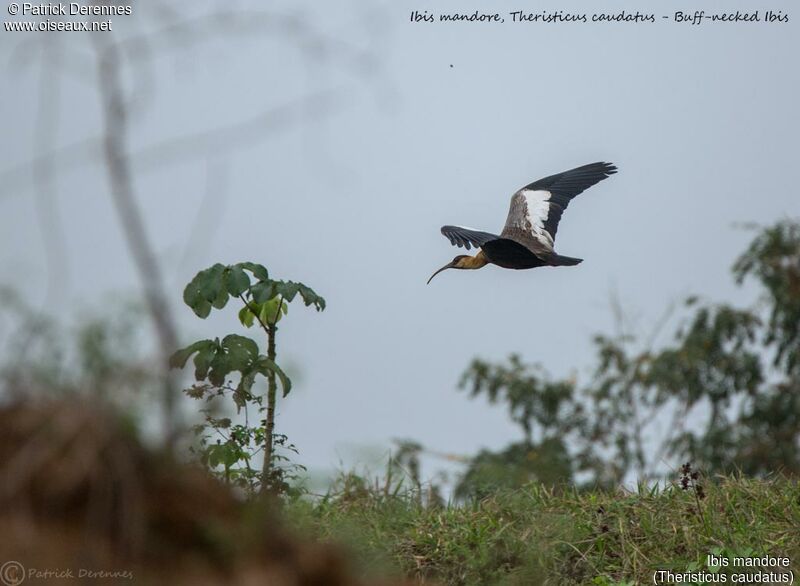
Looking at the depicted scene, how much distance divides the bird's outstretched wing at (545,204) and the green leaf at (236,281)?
415 cm

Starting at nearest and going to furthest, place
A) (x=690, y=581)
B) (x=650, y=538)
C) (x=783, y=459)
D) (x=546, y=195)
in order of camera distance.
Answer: (x=690, y=581) < (x=650, y=538) < (x=546, y=195) < (x=783, y=459)

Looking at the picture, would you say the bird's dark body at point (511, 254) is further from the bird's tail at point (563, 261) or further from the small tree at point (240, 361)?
the small tree at point (240, 361)

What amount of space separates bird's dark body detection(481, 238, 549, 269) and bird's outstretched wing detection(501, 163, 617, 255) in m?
0.10

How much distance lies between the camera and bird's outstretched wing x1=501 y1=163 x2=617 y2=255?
983 centimetres

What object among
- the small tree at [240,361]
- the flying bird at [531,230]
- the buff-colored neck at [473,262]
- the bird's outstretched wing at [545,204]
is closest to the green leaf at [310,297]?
the small tree at [240,361]

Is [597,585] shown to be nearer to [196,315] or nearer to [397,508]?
[397,508]

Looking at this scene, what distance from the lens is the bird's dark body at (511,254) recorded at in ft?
30.3

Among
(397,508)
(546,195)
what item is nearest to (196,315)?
(397,508)

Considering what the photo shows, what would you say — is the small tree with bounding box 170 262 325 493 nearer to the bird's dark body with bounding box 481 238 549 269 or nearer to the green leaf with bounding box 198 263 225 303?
the green leaf with bounding box 198 263 225 303

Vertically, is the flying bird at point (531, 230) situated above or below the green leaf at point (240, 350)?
above

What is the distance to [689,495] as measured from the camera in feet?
21.1

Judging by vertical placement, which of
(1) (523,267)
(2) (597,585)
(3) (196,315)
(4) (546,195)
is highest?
(4) (546,195)

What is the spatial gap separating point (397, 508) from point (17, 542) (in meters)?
3.48

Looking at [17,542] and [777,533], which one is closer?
[17,542]
